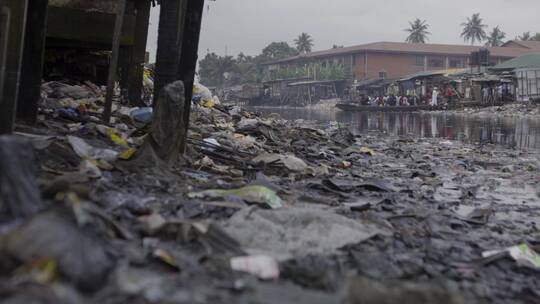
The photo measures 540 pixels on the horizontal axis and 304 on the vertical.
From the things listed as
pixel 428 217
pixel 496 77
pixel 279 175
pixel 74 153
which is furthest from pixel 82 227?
pixel 496 77

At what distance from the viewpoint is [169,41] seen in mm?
6078

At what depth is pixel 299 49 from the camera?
2945 inches

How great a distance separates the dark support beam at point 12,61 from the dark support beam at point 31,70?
3.79 ft

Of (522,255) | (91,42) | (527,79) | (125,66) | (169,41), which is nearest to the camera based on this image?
(522,255)

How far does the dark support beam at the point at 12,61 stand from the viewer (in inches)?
173

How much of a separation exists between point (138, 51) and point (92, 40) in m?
0.99

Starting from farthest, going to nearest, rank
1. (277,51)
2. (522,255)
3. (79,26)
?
(277,51) < (79,26) < (522,255)

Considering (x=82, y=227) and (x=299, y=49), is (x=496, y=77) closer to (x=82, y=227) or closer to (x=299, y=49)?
(x=82, y=227)

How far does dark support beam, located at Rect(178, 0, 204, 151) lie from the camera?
579cm

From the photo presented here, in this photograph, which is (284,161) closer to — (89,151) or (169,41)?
(169,41)

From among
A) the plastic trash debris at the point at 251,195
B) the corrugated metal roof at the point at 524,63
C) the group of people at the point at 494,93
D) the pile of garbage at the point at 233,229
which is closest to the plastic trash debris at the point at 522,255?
the pile of garbage at the point at 233,229

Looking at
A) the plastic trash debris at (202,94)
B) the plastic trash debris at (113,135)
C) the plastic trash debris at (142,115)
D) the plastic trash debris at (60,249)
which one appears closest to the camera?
the plastic trash debris at (60,249)

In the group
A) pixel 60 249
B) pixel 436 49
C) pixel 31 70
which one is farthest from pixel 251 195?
pixel 436 49

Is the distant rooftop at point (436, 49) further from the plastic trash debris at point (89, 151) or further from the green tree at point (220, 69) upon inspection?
the plastic trash debris at point (89, 151)
